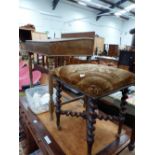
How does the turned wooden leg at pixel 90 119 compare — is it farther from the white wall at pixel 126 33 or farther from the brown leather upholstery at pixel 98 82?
the white wall at pixel 126 33

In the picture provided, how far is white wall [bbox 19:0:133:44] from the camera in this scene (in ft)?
18.2

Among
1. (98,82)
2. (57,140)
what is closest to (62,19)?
(57,140)

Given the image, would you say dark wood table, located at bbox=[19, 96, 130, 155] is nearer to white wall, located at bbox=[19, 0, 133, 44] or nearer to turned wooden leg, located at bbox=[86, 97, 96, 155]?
turned wooden leg, located at bbox=[86, 97, 96, 155]

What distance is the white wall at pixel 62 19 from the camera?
555 centimetres

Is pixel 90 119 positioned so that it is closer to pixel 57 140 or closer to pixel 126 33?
pixel 57 140

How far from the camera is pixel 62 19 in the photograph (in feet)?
22.2

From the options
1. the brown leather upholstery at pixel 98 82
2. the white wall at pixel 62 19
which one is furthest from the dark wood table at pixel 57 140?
the white wall at pixel 62 19

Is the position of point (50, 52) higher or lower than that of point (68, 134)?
higher

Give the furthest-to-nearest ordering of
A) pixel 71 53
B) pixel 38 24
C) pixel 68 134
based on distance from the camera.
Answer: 1. pixel 38 24
2. pixel 68 134
3. pixel 71 53

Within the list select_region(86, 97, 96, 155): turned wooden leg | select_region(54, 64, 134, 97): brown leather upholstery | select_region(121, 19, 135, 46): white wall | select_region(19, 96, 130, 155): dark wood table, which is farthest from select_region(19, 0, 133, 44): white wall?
select_region(86, 97, 96, 155): turned wooden leg
